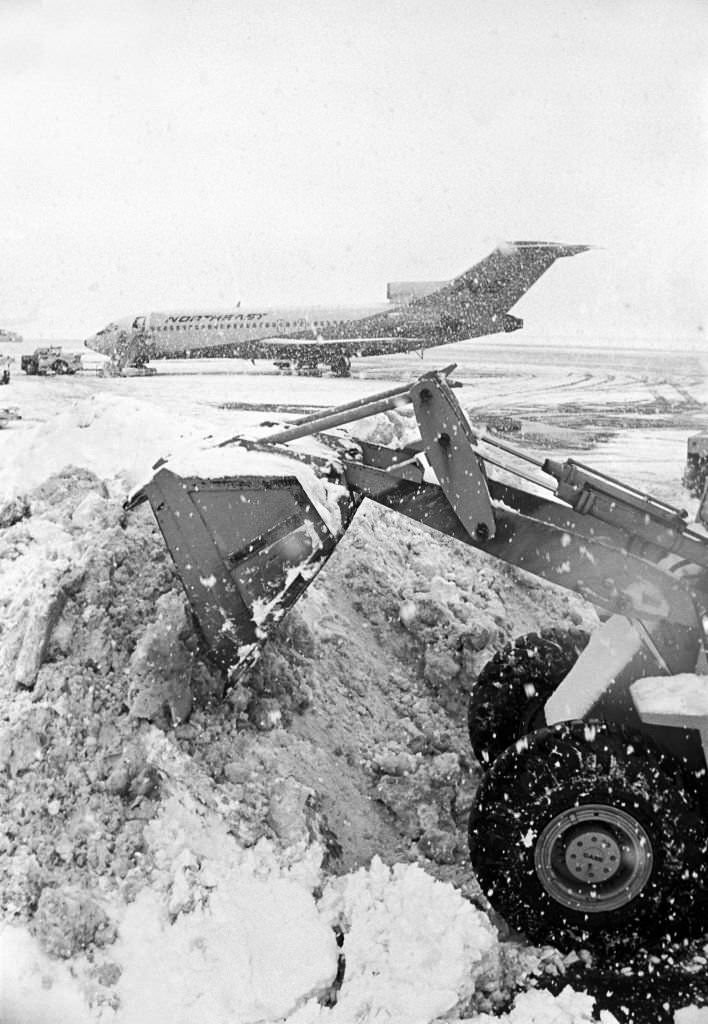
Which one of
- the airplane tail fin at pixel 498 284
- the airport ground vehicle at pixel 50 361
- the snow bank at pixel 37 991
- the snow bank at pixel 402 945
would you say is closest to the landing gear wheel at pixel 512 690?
the snow bank at pixel 402 945

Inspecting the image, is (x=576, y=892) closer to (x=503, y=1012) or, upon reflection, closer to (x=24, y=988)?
(x=503, y=1012)

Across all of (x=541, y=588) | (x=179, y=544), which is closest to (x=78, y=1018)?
(x=179, y=544)

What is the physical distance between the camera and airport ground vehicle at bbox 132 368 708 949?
79.7 inches

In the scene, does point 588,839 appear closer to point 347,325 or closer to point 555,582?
point 555,582

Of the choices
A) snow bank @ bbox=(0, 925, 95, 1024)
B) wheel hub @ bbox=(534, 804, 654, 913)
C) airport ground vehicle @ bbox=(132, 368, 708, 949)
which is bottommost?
snow bank @ bbox=(0, 925, 95, 1024)

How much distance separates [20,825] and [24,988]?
406 millimetres

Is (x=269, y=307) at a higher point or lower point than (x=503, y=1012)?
higher

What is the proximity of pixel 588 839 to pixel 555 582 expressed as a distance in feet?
1.98

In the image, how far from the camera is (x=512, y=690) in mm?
2748

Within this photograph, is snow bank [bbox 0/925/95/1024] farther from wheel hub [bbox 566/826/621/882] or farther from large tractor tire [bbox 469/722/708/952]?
wheel hub [bbox 566/826/621/882]

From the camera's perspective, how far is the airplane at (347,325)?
427 centimetres

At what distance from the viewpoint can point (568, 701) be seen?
7.43ft

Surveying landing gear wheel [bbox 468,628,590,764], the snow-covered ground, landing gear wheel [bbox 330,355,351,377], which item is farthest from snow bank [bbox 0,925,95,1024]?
landing gear wheel [bbox 330,355,351,377]

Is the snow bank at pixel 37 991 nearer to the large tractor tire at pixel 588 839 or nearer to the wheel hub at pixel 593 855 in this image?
the large tractor tire at pixel 588 839
